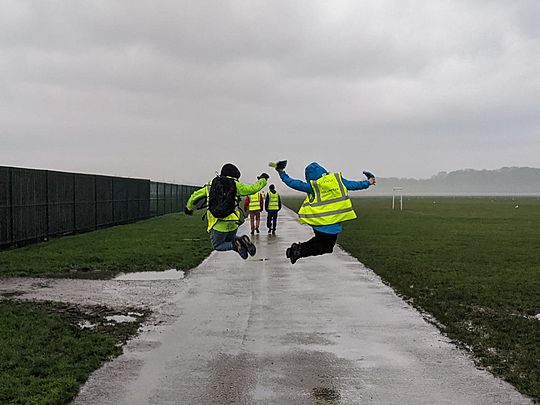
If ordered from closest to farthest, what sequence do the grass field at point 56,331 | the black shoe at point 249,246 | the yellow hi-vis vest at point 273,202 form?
the grass field at point 56,331 → the black shoe at point 249,246 → the yellow hi-vis vest at point 273,202

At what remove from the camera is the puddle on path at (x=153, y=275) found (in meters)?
14.4

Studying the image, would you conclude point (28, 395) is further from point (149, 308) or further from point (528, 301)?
point (528, 301)

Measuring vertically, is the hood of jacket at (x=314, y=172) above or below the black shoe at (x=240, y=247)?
above

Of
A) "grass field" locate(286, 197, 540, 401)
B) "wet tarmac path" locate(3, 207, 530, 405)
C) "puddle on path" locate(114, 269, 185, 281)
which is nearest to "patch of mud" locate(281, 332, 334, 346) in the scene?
"wet tarmac path" locate(3, 207, 530, 405)

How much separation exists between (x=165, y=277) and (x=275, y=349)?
7255mm

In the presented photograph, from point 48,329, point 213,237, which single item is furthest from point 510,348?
point 48,329

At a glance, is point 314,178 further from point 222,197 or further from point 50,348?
point 50,348

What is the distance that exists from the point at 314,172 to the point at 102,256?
37.7 feet

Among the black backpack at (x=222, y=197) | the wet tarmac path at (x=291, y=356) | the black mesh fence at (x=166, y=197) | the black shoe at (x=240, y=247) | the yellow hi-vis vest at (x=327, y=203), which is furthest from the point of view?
the black mesh fence at (x=166, y=197)

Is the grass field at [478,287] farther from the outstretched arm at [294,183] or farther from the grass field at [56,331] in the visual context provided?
the grass field at [56,331]

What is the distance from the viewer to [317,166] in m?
8.76

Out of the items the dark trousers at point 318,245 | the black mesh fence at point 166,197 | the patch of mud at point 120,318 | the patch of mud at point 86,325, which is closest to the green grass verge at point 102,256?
the patch of mud at point 120,318

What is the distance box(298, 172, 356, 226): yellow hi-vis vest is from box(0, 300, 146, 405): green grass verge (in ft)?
9.87

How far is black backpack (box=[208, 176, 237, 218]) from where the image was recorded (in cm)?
925
